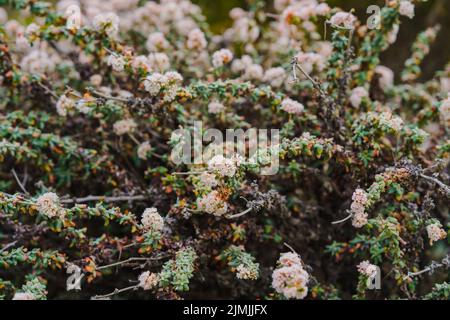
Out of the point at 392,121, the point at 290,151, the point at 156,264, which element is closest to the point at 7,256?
the point at 156,264

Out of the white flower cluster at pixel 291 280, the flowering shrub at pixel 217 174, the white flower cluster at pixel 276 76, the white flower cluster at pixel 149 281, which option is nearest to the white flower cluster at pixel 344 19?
the flowering shrub at pixel 217 174

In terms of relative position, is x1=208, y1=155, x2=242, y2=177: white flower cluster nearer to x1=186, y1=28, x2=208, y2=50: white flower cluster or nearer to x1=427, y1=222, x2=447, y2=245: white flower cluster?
x1=427, y1=222, x2=447, y2=245: white flower cluster

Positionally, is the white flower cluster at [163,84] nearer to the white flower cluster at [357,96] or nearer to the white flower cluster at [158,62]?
the white flower cluster at [158,62]

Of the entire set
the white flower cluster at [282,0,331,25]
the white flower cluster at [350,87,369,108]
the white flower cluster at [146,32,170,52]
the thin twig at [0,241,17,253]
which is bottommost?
the thin twig at [0,241,17,253]

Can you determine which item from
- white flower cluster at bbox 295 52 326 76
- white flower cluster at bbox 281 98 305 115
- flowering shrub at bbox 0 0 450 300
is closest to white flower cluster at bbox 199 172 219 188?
flowering shrub at bbox 0 0 450 300

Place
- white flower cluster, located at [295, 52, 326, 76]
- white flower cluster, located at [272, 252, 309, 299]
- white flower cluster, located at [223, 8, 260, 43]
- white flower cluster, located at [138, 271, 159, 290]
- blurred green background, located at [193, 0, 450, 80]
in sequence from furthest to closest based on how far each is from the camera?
blurred green background, located at [193, 0, 450, 80], white flower cluster, located at [223, 8, 260, 43], white flower cluster, located at [295, 52, 326, 76], white flower cluster, located at [138, 271, 159, 290], white flower cluster, located at [272, 252, 309, 299]

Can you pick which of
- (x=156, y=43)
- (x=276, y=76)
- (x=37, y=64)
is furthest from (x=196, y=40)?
(x=37, y=64)

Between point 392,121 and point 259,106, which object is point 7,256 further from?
point 392,121
